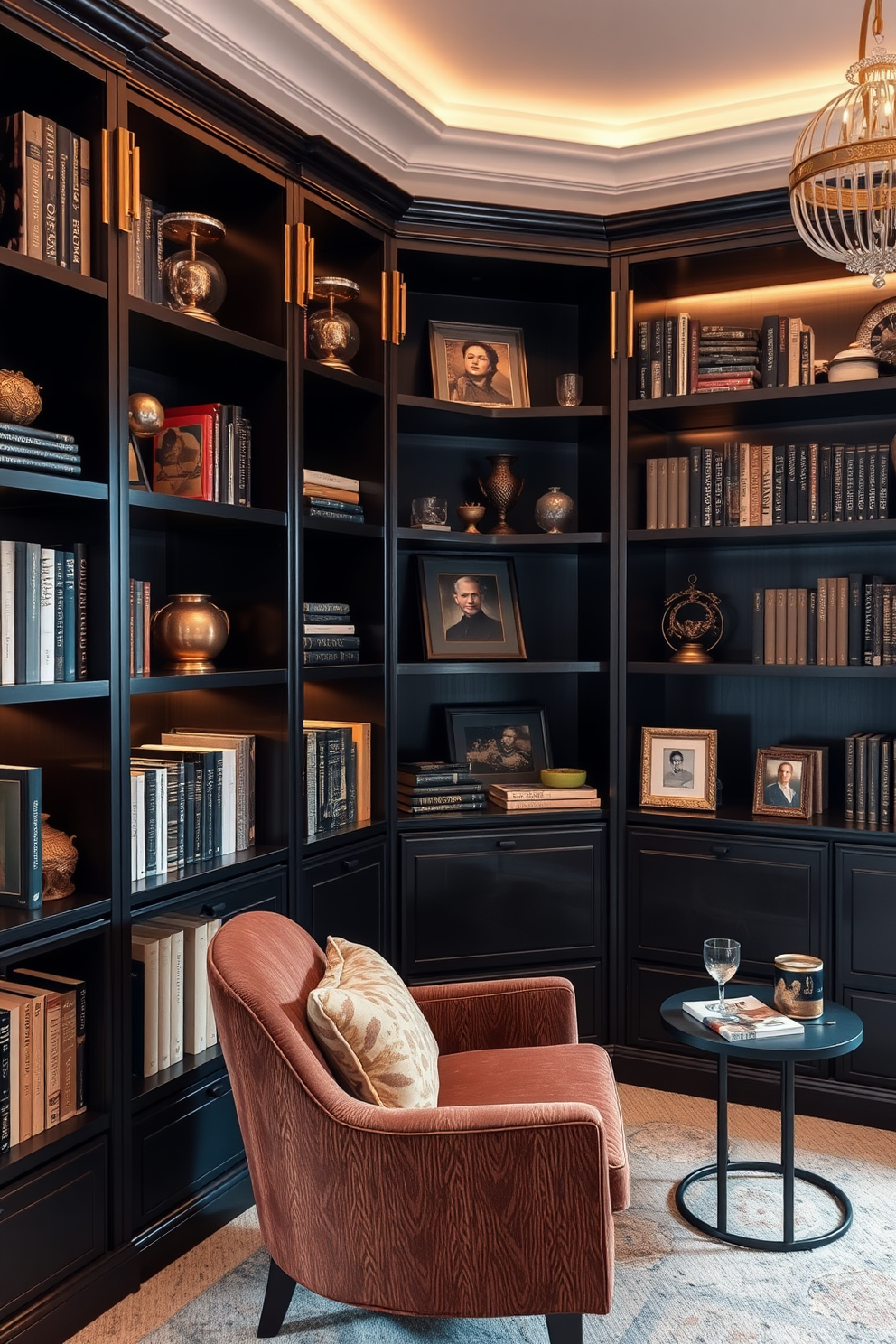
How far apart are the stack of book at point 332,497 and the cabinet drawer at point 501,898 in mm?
1003

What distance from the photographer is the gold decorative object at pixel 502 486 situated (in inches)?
141

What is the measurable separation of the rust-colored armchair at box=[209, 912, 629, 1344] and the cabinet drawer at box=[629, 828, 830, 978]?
4.63 feet

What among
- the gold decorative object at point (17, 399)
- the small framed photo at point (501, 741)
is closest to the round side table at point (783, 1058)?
the small framed photo at point (501, 741)

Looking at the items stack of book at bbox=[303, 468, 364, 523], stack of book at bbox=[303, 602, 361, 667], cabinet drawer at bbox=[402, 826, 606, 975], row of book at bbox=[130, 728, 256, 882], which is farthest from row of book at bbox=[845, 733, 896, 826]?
row of book at bbox=[130, 728, 256, 882]

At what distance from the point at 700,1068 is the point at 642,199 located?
8.91 feet

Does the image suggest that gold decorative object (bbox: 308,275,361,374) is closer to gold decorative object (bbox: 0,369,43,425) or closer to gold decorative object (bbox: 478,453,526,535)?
gold decorative object (bbox: 478,453,526,535)

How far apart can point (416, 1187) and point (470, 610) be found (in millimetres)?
2059

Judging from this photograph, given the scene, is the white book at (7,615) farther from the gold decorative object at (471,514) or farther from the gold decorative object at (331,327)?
the gold decorative object at (471,514)

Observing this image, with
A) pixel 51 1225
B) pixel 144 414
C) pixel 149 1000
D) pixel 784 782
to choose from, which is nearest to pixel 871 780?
pixel 784 782

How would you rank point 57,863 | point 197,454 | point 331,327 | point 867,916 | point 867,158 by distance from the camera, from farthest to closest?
point 867,916
point 331,327
point 197,454
point 57,863
point 867,158

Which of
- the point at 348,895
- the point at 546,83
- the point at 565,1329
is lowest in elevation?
the point at 565,1329

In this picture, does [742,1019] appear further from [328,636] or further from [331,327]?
[331,327]

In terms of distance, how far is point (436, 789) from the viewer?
3.37m

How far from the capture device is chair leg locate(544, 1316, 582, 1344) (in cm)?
192
